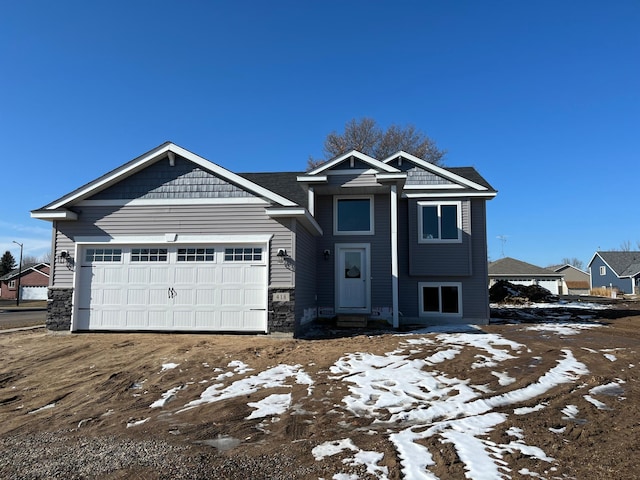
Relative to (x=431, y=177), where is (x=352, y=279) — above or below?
below

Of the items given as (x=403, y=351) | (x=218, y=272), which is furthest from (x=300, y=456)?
(x=218, y=272)

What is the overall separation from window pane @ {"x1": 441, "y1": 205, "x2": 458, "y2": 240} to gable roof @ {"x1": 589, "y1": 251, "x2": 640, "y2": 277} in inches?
1607

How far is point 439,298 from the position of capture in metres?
14.4

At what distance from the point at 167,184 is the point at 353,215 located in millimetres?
5923

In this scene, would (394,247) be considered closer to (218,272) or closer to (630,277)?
(218,272)

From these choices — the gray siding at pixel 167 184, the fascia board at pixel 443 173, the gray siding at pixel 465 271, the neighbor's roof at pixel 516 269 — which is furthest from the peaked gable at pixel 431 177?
the neighbor's roof at pixel 516 269

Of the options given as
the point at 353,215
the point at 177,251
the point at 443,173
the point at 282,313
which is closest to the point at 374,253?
the point at 353,215

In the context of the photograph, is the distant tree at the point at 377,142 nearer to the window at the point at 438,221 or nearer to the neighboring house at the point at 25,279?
the window at the point at 438,221

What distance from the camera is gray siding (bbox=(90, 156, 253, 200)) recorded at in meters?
10.8

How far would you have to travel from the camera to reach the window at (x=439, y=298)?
14.4 m

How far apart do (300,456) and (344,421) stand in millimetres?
1044

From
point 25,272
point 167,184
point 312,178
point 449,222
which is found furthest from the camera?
point 25,272

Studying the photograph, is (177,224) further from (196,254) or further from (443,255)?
(443,255)

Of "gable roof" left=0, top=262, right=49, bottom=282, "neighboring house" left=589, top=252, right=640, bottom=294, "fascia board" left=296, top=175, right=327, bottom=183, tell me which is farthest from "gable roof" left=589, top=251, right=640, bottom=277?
"gable roof" left=0, top=262, right=49, bottom=282
